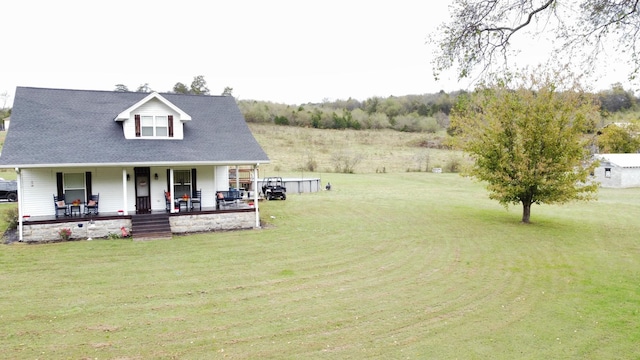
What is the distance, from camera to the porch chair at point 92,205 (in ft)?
59.7

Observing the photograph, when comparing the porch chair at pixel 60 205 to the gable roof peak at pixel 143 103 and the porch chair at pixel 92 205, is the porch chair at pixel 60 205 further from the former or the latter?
the gable roof peak at pixel 143 103

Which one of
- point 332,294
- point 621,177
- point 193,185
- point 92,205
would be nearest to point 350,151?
point 621,177

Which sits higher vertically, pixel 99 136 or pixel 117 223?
pixel 99 136

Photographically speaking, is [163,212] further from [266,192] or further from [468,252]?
[468,252]

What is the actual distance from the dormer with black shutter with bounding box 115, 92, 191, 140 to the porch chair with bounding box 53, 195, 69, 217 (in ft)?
12.0

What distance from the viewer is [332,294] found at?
1105 cm

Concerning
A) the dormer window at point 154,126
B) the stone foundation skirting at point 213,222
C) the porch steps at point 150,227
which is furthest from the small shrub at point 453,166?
the porch steps at point 150,227

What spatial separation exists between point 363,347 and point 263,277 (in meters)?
4.98

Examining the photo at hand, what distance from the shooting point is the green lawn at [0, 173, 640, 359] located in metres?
8.14

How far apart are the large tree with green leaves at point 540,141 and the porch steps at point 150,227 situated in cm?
1373

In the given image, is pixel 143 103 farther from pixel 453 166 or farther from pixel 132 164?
pixel 453 166

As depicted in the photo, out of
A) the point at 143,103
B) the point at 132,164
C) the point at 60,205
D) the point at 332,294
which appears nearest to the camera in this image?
the point at 332,294

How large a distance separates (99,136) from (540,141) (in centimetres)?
1914

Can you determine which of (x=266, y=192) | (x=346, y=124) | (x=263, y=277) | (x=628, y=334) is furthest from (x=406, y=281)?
(x=346, y=124)
